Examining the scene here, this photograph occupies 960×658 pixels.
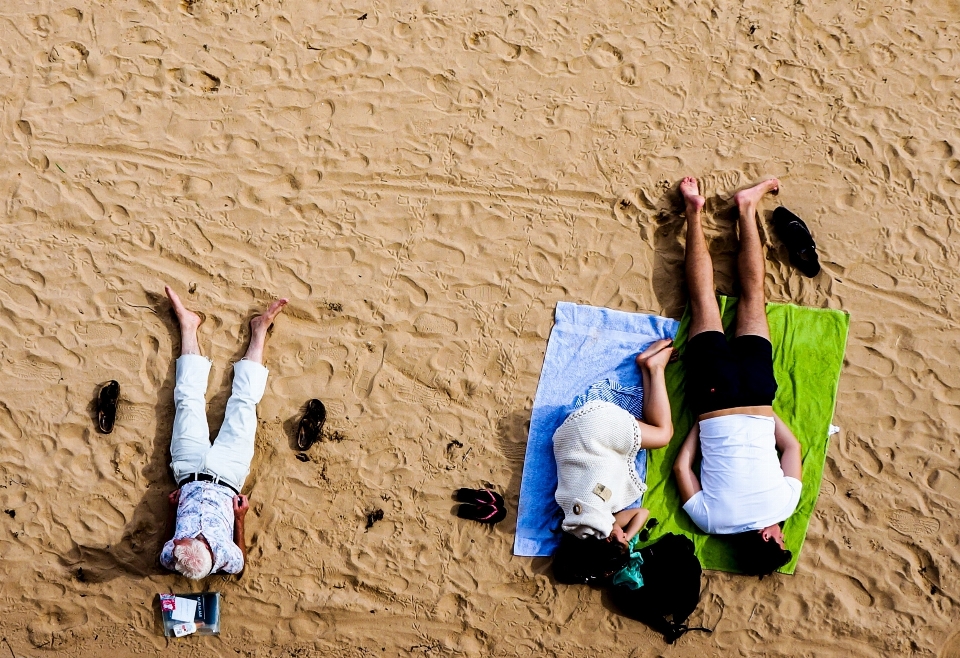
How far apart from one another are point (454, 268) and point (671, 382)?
173cm

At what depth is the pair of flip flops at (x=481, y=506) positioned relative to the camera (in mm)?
4898

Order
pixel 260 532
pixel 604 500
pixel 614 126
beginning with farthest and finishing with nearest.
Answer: pixel 614 126 < pixel 260 532 < pixel 604 500

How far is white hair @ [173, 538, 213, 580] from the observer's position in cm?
421

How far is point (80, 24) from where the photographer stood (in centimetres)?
533

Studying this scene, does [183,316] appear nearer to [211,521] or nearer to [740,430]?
[211,521]

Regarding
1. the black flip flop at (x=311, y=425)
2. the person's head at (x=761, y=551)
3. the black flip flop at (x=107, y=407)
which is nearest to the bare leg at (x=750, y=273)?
the person's head at (x=761, y=551)

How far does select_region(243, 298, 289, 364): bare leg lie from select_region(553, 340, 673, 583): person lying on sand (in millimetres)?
2104

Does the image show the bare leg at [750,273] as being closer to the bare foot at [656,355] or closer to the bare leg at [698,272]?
the bare leg at [698,272]

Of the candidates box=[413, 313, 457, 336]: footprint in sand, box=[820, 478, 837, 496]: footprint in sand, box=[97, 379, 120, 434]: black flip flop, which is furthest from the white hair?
box=[820, 478, 837, 496]: footprint in sand

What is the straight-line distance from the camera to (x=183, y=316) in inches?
195

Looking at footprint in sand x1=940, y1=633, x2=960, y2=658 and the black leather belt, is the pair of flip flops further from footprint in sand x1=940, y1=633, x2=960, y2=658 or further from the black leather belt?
footprint in sand x1=940, y1=633, x2=960, y2=658

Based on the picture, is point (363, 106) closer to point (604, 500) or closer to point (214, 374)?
point (214, 374)

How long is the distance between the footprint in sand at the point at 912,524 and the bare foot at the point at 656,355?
1.93 m

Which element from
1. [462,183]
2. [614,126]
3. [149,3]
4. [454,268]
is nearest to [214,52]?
[149,3]
